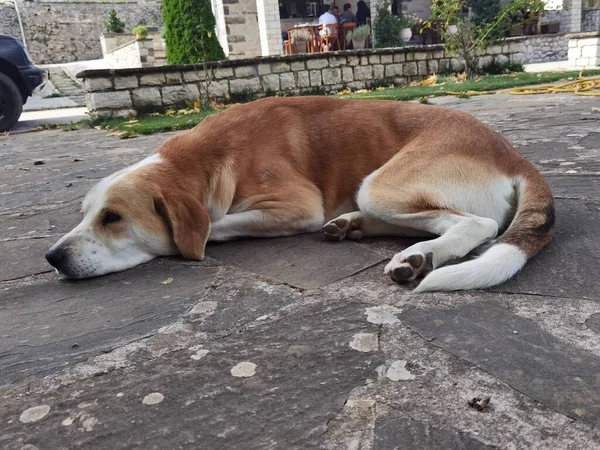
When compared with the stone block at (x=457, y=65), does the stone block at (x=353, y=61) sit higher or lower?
higher

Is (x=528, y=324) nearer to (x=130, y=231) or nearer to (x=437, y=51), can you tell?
(x=130, y=231)

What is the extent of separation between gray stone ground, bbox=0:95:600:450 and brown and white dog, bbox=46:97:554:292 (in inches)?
4.5

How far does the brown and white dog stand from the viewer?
2303 mm

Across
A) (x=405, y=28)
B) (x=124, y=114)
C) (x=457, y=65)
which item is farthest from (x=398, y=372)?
(x=405, y=28)

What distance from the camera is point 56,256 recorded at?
2.29 metres

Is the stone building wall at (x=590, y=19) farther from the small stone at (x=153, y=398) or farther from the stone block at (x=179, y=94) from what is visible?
the small stone at (x=153, y=398)

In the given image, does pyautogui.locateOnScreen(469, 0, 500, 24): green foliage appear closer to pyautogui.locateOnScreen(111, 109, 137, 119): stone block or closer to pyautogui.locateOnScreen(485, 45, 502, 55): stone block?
pyautogui.locateOnScreen(485, 45, 502, 55): stone block

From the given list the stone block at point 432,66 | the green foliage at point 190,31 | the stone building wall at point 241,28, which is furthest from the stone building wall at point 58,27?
the stone block at point 432,66

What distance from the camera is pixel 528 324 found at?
169 centimetres

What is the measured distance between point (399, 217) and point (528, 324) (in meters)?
0.91

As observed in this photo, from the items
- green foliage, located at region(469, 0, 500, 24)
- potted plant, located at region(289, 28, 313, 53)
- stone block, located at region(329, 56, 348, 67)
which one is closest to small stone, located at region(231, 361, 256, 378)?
stone block, located at region(329, 56, 348, 67)

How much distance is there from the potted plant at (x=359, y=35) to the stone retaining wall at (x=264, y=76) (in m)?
8.01

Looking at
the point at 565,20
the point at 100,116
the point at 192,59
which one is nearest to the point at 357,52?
the point at 192,59

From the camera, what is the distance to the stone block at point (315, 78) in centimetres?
1209
